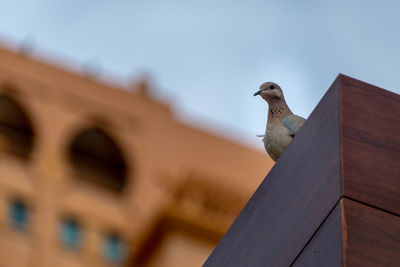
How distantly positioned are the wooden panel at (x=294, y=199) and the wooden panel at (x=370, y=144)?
0.06 m

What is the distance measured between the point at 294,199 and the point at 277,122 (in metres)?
1.14

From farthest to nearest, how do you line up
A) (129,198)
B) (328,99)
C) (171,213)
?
(129,198) → (171,213) → (328,99)

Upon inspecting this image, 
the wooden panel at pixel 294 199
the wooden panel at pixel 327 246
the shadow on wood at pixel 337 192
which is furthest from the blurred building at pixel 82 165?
the wooden panel at pixel 327 246

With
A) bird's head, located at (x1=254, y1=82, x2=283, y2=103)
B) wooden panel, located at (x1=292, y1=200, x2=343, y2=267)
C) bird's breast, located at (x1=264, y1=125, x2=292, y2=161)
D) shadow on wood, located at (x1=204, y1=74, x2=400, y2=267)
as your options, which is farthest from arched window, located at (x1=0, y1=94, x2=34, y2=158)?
wooden panel, located at (x1=292, y1=200, x2=343, y2=267)

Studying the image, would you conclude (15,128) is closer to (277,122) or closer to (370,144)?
(277,122)

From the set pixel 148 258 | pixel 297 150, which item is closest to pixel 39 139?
pixel 148 258

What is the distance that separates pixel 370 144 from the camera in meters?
6.14

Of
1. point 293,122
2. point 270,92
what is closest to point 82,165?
point 270,92

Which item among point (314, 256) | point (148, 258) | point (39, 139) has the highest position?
point (39, 139)

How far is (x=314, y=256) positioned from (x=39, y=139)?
46.5 meters

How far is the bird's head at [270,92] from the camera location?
7.78m

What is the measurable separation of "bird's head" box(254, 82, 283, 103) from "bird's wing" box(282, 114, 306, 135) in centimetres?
21

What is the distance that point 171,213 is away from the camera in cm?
3469

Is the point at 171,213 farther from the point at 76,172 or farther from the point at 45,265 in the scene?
the point at 76,172
